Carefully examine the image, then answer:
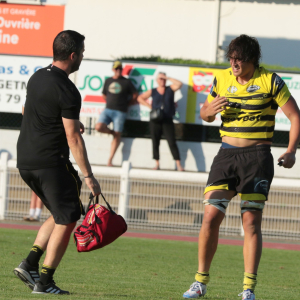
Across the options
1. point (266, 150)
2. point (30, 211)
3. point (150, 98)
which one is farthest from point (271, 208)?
point (266, 150)

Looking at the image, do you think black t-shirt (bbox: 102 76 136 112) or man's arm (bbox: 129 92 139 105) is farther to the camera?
man's arm (bbox: 129 92 139 105)

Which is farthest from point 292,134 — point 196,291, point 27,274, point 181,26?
point 181,26

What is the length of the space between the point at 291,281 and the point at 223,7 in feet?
38.4

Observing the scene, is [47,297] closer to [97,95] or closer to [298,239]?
[298,239]

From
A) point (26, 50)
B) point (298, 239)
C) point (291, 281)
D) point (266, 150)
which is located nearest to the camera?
point (266, 150)

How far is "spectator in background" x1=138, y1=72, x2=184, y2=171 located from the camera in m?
11.7

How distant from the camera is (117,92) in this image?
38.8ft

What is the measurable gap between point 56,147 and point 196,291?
1.58 meters

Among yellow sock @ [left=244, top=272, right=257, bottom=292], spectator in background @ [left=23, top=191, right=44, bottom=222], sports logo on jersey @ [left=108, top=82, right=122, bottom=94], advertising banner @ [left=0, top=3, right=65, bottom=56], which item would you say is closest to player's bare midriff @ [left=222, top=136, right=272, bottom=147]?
yellow sock @ [left=244, top=272, right=257, bottom=292]

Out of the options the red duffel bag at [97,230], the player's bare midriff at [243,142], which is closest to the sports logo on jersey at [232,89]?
the player's bare midriff at [243,142]

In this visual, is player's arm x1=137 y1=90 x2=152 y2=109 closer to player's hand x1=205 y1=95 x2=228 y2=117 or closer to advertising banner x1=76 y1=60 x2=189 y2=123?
advertising banner x1=76 y1=60 x2=189 y2=123

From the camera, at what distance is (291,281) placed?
20.6 ft

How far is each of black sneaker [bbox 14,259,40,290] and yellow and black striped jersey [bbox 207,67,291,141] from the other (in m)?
1.94

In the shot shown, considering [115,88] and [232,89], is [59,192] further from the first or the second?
[115,88]
